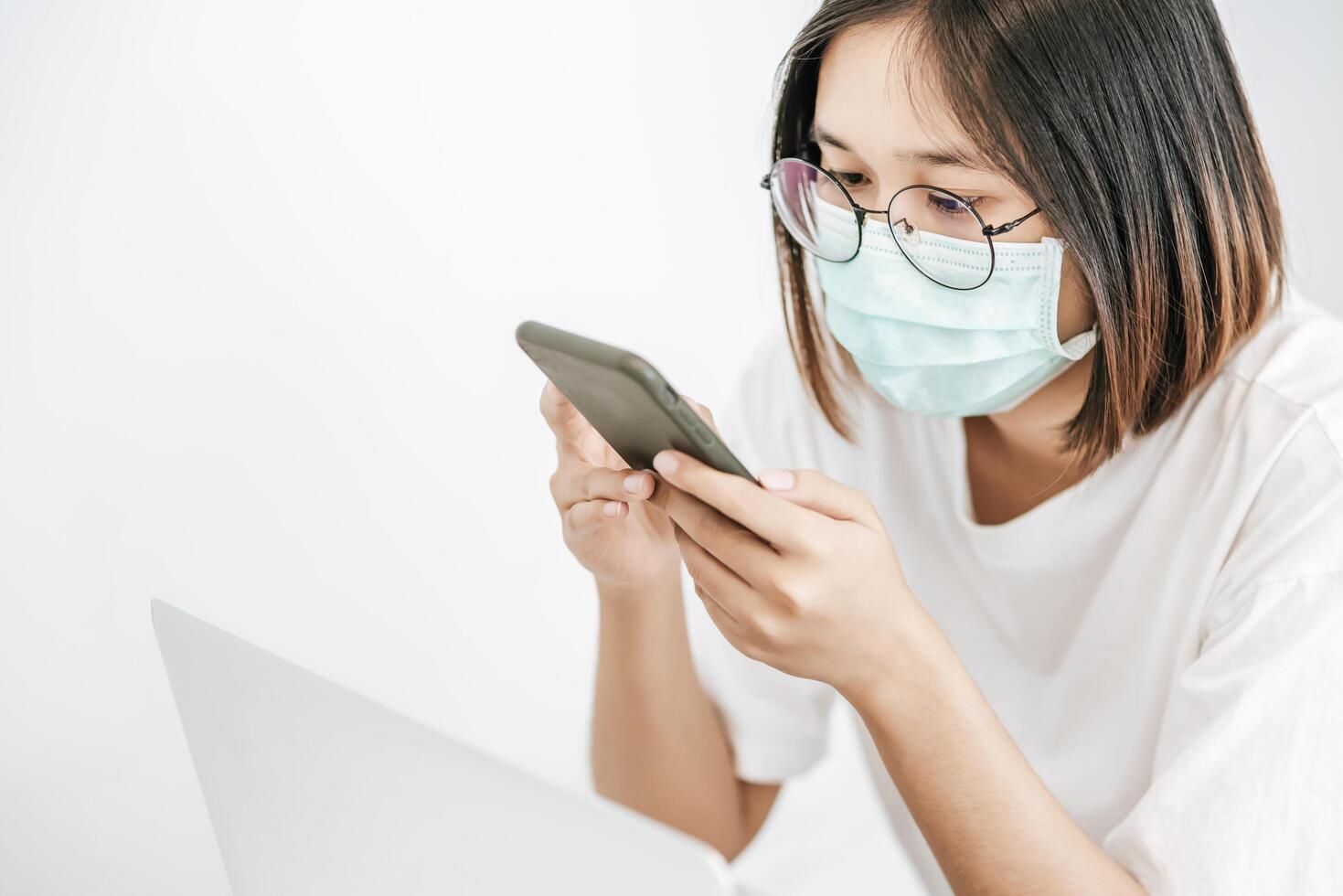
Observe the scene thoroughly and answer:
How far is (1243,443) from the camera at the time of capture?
0.86 metres

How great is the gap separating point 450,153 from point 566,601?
0.55 metres

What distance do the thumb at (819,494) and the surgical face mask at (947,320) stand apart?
245 mm

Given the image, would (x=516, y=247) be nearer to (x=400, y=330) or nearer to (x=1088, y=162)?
(x=400, y=330)

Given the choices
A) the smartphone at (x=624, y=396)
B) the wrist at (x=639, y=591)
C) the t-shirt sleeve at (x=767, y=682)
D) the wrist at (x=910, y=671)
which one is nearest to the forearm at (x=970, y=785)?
the wrist at (x=910, y=671)

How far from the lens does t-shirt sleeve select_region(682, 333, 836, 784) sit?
1.18 meters

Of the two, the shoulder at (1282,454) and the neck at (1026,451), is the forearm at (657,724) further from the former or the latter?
the shoulder at (1282,454)

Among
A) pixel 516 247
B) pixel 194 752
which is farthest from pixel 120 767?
pixel 516 247

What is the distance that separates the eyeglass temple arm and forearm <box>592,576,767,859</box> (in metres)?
0.44

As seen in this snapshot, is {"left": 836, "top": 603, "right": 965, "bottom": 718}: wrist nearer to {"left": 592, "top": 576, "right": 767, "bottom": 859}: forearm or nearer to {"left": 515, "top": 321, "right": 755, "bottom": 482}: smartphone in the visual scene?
{"left": 515, "top": 321, "right": 755, "bottom": 482}: smartphone

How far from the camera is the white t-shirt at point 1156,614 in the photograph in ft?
2.40

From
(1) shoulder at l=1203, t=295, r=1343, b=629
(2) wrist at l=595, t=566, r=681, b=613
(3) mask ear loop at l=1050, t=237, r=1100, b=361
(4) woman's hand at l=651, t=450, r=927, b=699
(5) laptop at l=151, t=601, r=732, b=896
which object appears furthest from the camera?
(2) wrist at l=595, t=566, r=681, b=613

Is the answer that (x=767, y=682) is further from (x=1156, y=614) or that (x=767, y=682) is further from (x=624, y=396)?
(x=624, y=396)

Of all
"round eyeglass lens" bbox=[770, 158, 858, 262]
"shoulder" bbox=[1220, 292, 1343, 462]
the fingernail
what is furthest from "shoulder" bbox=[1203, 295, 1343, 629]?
the fingernail

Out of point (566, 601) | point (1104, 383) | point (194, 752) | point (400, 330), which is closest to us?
point (194, 752)
